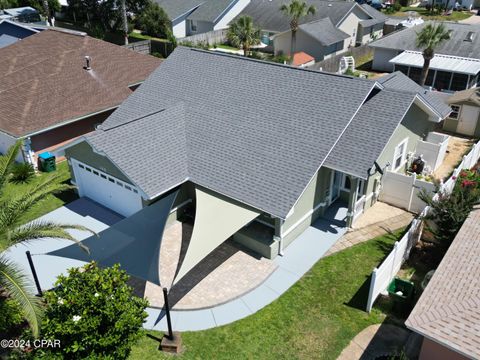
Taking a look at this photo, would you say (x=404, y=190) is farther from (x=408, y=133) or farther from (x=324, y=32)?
(x=324, y=32)

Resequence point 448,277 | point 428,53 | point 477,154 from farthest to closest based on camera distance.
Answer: point 428,53
point 477,154
point 448,277

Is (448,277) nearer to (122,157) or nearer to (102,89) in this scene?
(122,157)

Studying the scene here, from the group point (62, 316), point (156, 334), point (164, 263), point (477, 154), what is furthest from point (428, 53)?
point (62, 316)

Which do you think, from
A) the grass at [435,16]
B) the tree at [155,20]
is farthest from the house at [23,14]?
the grass at [435,16]

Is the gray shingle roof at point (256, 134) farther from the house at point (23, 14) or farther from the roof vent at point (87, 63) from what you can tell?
the house at point (23, 14)

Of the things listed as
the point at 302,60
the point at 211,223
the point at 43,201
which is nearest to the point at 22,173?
the point at 43,201

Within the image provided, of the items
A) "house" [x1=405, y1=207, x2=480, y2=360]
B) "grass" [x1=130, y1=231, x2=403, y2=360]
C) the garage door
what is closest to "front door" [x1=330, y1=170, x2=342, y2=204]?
"grass" [x1=130, y1=231, x2=403, y2=360]
